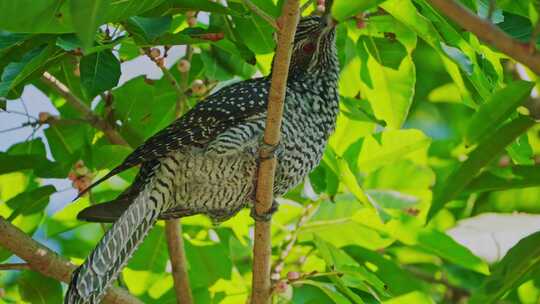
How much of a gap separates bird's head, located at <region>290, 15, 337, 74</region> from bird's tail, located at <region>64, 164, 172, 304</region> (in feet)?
2.37

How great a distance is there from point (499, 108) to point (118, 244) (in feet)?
4.96

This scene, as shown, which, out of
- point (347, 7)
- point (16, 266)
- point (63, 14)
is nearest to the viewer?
point (347, 7)

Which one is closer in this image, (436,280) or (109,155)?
(109,155)

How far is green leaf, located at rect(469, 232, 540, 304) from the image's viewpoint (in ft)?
6.79

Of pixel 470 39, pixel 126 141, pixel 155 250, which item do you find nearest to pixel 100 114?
pixel 126 141

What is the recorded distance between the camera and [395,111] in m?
3.50

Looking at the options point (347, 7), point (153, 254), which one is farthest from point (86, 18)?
point (153, 254)

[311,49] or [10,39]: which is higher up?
[10,39]

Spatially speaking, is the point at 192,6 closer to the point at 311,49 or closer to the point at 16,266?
the point at 311,49

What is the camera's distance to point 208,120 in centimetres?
341

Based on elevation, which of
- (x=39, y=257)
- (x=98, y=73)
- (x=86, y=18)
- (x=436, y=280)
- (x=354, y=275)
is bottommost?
(x=436, y=280)

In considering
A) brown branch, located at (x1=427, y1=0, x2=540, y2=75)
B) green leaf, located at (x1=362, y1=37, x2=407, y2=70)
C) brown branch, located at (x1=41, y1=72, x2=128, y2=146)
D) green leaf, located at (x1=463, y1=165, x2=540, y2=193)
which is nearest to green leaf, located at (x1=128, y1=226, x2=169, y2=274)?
brown branch, located at (x1=41, y1=72, x2=128, y2=146)

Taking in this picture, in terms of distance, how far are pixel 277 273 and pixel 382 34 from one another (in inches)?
35.9

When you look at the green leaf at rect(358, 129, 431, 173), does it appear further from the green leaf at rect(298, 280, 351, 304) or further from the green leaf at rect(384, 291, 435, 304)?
the green leaf at rect(298, 280, 351, 304)
